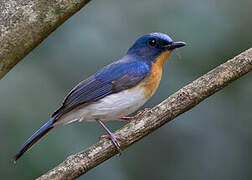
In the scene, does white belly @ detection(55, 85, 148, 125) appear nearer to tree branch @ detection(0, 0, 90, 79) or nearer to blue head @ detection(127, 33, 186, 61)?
blue head @ detection(127, 33, 186, 61)

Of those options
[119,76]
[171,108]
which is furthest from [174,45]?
[171,108]

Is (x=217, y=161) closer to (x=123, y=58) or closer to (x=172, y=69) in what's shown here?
(x=172, y=69)

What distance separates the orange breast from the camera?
4238 mm

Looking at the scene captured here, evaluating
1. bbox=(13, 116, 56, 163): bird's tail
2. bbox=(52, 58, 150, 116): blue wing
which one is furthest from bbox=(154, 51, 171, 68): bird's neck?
bbox=(13, 116, 56, 163): bird's tail

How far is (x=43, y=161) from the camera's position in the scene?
4375 mm

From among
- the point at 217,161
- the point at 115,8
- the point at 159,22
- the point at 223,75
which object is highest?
the point at 115,8

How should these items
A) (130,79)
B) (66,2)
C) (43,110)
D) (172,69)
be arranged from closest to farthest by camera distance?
(66,2), (130,79), (43,110), (172,69)

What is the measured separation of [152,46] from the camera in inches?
181

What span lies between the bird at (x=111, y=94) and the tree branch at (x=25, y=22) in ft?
2.90

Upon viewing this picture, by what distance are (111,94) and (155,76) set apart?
448mm

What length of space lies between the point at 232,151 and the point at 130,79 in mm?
1283

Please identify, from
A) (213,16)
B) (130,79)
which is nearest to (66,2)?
(130,79)

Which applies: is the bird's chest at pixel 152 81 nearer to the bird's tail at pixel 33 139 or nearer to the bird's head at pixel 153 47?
the bird's head at pixel 153 47

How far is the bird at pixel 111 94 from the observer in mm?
4105
